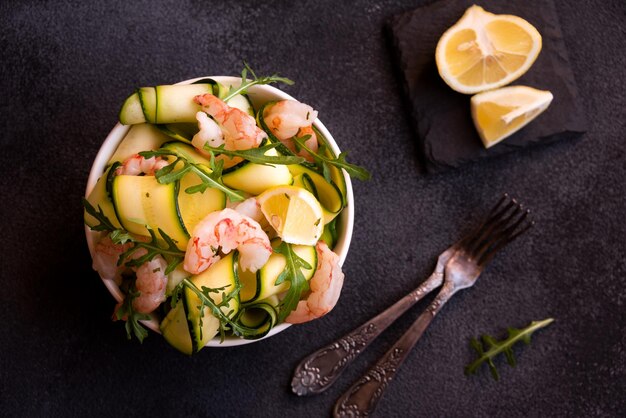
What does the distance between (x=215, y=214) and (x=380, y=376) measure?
2.72 ft

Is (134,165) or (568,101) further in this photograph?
(568,101)

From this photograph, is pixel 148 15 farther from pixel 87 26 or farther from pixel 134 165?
pixel 134 165

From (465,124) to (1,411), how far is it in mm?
1490

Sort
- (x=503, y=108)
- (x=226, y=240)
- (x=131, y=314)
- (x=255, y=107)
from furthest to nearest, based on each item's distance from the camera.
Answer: (x=503, y=108), (x=255, y=107), (x=131, y=314), (x=226, y=240)

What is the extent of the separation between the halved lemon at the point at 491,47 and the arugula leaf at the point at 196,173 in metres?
0.83

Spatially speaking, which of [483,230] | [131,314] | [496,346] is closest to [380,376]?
[496,346]

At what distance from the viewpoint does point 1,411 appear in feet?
6.22

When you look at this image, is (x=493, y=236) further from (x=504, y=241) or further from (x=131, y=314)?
(x=131, y=314)

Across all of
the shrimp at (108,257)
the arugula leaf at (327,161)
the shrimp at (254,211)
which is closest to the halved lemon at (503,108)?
the arugula leaf at (327,161)

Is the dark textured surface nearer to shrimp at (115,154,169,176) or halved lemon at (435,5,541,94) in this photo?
halved lemon at (435,5,541,94)

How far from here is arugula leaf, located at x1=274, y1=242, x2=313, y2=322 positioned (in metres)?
1.41

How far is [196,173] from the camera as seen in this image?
136 cm

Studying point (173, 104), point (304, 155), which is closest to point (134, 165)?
point (173, 104)

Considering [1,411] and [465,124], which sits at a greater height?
[465,124]
